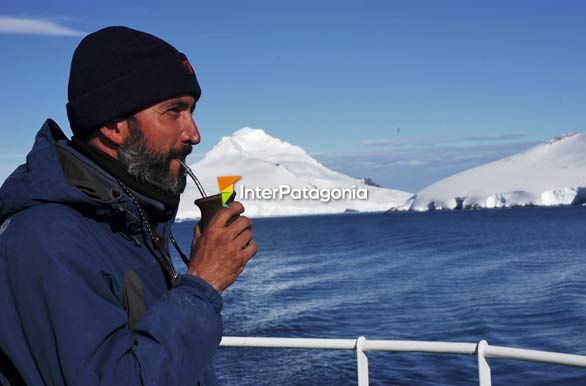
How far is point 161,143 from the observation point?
156 centimetres

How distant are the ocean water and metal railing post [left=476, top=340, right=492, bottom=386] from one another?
12.4 m

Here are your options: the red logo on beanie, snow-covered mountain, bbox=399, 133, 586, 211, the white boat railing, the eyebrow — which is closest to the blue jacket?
the eyebrow

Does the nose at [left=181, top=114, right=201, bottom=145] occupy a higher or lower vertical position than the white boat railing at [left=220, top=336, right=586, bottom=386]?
higher

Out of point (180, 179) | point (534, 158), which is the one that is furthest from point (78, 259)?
point (534, 158)

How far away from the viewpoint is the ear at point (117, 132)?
1.54m

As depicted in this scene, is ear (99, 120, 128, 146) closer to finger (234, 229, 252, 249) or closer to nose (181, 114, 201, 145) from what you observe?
nose (181, 114, 201, 145)

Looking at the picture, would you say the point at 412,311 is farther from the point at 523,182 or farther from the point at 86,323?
the point at 523,182

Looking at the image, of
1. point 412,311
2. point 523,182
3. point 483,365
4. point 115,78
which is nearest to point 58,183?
point 115,78

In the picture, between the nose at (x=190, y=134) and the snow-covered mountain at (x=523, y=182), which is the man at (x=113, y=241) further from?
the snow-covered mountain at (x=523, y=182)

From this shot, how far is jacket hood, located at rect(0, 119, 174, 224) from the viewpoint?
1.37 meters

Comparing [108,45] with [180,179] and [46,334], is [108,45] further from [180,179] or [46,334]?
[46,334]

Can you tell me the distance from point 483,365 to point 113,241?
5.92ft

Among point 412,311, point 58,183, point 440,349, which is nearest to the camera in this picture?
point 58,183

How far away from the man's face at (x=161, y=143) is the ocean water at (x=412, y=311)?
13991mm
